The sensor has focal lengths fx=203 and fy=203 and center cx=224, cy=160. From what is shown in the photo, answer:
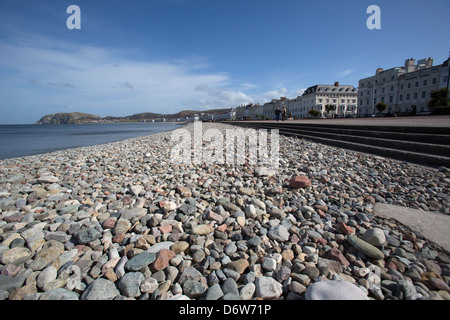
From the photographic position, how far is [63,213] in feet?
8.80

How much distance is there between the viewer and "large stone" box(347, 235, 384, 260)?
1.76 meters

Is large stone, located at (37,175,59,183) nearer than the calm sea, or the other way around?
large stone, located at (37,175,59,183)

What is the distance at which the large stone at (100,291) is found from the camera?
1466mm

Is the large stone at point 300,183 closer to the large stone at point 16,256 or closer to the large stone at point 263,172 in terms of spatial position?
the large stone at point 263,172

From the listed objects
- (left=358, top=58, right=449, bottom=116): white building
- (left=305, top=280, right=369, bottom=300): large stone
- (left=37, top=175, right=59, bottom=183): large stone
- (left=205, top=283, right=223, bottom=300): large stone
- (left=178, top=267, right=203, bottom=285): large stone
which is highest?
(left=358, top=58, right=449, bottom=116): white building

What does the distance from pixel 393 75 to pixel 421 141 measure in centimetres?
5899

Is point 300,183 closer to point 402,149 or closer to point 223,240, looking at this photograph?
point 223,240

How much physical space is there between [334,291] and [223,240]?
1.06 meters

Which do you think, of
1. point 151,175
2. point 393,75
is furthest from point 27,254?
point 393,75

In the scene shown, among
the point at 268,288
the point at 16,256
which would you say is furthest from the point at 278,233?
the point at 16,256

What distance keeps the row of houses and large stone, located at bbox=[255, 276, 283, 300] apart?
21.9 meters

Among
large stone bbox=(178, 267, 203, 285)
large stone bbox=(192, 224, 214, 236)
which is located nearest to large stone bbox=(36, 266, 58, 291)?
large stone bbox=(178, 267, 203, 285)

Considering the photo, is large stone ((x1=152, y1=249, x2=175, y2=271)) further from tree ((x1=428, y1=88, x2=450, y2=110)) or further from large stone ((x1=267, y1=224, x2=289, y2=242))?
tree ((x1=428, y1=88, x2=450, y2=110))

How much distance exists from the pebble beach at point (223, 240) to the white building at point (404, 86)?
1787 inches
